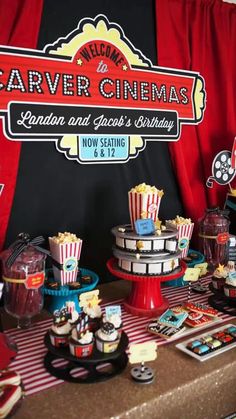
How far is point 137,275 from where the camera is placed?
4.72ft

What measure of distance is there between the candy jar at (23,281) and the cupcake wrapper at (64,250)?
88 millimetres

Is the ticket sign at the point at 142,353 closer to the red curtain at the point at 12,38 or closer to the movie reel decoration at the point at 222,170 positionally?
the red curtain at the point at 12,38

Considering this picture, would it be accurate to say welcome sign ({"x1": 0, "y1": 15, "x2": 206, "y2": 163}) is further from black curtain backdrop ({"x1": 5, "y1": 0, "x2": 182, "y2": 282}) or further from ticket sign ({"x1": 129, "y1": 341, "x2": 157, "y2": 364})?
ticket sign ({"x1": 129, "y1": 341, "x2": 157, "y2": 364})

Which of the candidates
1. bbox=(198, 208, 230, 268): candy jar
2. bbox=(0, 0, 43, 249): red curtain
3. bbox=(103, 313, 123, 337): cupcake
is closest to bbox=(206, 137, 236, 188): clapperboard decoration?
bbox=(198, 208, 230, 268): candy jar

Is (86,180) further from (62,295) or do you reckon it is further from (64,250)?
(62,295)

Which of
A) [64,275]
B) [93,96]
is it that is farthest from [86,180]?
[64,275]

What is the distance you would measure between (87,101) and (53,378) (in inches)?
44.2

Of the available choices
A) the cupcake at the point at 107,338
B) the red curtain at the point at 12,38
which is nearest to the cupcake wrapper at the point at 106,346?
the cupcake at the point at 107,338

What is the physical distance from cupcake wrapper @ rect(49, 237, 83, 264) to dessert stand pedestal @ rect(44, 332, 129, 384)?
1.16 feet

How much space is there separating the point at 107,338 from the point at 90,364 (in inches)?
3.7

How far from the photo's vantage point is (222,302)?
1604 mm

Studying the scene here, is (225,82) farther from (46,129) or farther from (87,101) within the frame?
(46,129)

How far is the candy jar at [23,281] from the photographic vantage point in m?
1.33

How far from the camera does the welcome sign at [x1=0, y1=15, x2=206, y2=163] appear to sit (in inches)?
61.1
